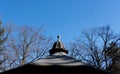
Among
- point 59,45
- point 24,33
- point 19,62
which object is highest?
point 24,33

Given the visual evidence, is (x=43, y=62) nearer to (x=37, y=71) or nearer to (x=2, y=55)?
(x=37, y=71)

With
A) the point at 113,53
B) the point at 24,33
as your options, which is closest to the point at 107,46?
the point at 113,53

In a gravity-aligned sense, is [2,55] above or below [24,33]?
below

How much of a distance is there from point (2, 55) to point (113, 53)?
45.2 feet

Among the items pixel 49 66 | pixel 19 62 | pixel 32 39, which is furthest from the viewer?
pixel 32 39

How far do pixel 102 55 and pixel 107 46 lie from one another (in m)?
1.40

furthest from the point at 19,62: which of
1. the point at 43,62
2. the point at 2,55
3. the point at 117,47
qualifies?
the point at 43,62

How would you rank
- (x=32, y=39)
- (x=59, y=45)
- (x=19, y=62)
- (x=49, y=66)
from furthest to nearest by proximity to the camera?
(x=32, y=39), (x=19, y=62), (x=59, y=45), (x=49, y=66)

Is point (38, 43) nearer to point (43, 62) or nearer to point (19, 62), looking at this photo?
point (19, 62)

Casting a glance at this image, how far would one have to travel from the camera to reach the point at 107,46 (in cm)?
2883

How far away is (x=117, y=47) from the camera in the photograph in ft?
91.8

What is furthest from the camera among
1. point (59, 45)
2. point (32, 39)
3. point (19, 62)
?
point (32, 39)

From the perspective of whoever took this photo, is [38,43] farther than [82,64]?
Yes

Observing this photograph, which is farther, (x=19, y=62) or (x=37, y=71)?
(x=19, y=62)
